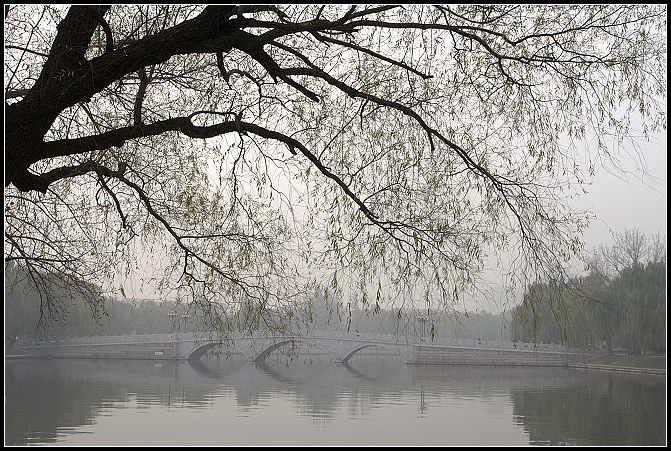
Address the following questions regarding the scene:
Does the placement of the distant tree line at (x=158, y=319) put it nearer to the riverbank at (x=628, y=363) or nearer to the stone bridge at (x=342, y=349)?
the stone bridge at (x=342, y=349)

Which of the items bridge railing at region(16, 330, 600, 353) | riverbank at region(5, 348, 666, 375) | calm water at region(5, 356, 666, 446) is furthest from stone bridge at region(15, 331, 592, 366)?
calm water at region(5, 356, 666, 446)

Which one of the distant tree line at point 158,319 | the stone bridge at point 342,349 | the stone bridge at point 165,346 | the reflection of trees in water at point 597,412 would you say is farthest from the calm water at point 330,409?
the stone bridge at point 165,346

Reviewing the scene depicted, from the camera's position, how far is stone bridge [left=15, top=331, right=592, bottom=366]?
103ft

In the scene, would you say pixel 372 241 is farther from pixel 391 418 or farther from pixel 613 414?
pixel 613 414

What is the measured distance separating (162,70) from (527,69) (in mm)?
1893

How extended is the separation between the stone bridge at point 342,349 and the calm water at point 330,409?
10.7 ft

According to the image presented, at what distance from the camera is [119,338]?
1410 inches

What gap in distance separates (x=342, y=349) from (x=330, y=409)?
60.2 ft

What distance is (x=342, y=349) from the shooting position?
3616 cm

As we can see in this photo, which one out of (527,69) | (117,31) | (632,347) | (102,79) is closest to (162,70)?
(117,31)

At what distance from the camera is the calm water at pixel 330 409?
44.5 feet

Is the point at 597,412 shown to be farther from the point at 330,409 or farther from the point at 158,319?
the point at 158,319

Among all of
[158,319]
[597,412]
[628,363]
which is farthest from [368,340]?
[597,412]

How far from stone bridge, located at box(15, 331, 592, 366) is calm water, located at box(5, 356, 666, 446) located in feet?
10.7
